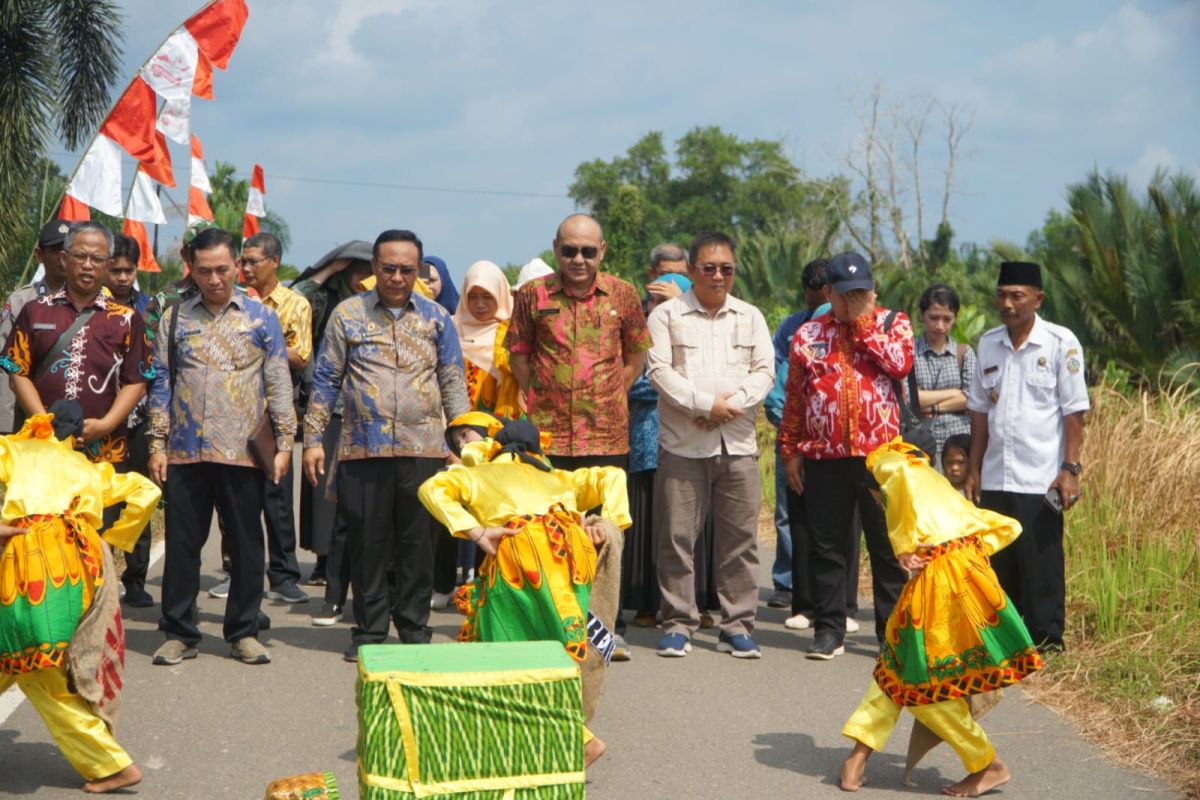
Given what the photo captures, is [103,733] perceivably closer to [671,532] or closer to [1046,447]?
[671,532]

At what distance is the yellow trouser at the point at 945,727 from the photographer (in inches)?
203

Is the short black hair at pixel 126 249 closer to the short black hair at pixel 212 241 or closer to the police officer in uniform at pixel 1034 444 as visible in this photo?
the short black hair at pixel 212 241

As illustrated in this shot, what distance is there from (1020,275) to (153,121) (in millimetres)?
8298

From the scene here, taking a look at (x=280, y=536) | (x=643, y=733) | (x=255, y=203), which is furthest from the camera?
(x=255, y=203)

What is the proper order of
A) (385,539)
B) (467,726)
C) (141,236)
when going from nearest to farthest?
(467,726), (385,539), (141,236)

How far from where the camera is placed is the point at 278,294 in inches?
346

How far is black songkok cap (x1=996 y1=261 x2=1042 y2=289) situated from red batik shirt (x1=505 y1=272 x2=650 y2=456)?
1996mm

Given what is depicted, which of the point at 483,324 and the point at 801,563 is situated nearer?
the point at 801,563

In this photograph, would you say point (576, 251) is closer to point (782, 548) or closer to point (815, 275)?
point (815, 275)

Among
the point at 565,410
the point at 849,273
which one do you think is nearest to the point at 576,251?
the point at 565,410

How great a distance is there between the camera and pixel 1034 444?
7.43 meters

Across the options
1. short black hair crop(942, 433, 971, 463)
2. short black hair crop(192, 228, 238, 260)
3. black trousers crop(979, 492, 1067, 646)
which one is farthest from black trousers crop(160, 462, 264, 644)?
black trousers crop(979, 492, 1067, 646)

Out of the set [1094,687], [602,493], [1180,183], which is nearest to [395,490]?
[602,493]

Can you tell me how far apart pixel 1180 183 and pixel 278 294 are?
1259 centimetres
